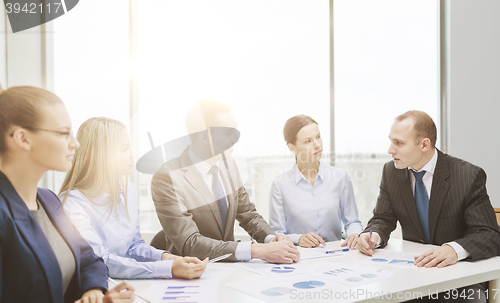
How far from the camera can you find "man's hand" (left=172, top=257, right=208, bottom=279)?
1.36m

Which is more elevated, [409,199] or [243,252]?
[409,199]

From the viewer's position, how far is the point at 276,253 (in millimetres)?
1639

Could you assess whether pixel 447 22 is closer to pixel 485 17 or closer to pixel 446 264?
pixel 485 17

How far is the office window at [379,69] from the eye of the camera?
4.07 metres

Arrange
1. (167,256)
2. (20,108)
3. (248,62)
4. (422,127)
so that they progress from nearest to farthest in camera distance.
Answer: (20,108)
(167,256)
(422,127)
(248,62)

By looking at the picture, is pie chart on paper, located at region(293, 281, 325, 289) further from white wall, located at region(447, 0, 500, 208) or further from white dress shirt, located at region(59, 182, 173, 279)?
white wall, located at region(447, 0, 500, 208)

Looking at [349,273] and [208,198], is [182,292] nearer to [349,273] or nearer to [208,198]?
[349,273]

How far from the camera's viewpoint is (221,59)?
4.14 meters

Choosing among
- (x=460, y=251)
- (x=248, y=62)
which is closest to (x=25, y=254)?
(x=460, y=251)

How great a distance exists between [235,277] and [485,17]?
415cm

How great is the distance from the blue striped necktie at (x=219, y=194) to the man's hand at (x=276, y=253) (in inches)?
17.0

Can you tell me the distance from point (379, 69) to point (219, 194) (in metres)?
2.93

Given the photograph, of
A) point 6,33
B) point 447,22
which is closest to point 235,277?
point 6,33

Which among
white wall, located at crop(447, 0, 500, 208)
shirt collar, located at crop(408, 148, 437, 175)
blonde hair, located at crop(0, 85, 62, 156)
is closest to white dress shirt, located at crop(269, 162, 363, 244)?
shirt collar, located at crop(408, 148, 437, 175)
